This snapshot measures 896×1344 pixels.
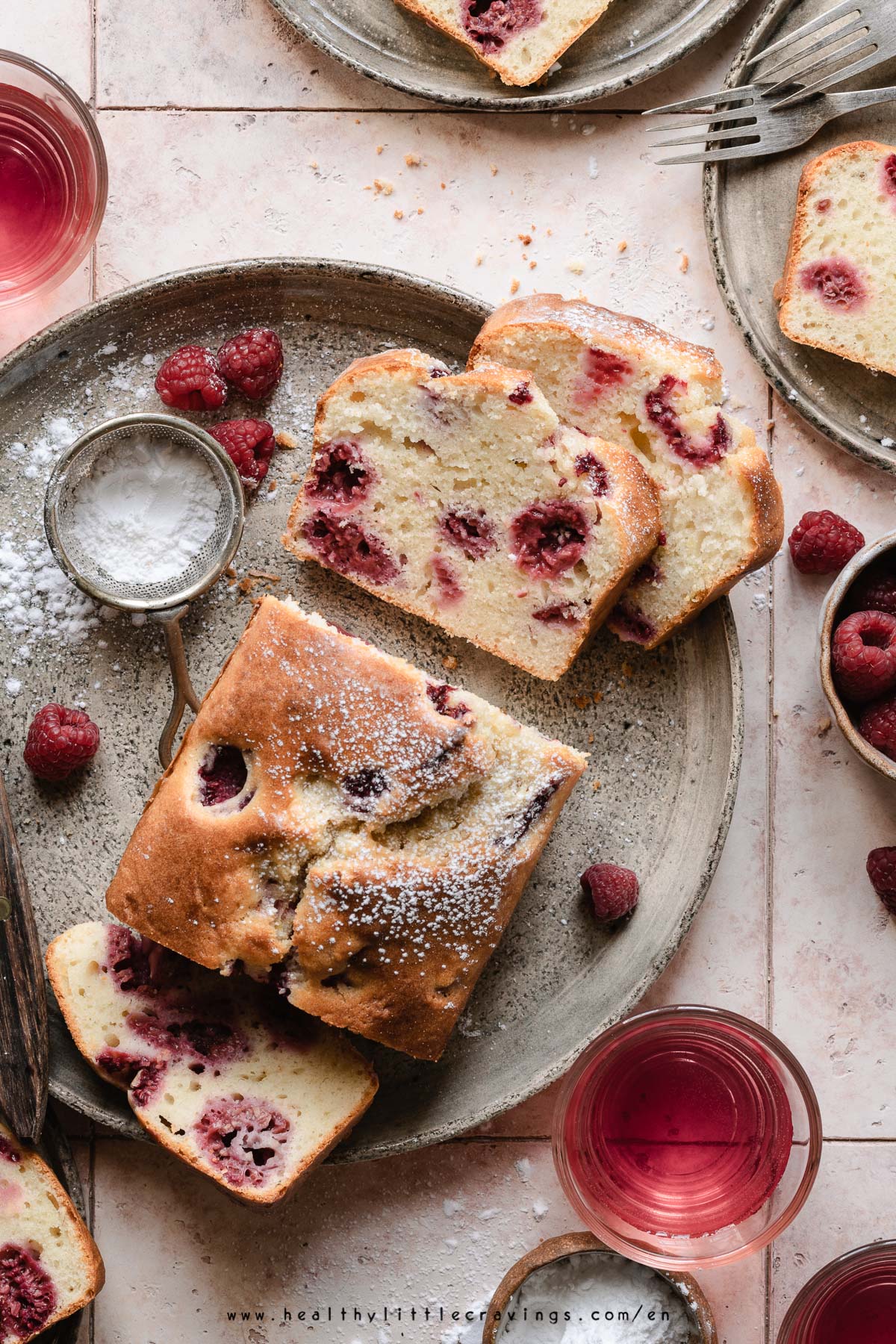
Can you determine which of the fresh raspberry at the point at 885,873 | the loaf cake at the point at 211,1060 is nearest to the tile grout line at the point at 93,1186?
the loaf cake at the point at 211,1060

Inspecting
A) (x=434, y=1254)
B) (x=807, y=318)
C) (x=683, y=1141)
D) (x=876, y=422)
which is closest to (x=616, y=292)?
(x=807, y=318)

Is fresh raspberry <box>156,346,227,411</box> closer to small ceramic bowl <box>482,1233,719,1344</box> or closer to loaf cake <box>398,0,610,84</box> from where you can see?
loaf cake <box>398,0,610,84</box>

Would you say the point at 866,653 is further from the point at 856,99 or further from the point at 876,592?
the point at 856,99

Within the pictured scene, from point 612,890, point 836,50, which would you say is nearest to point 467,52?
point 836,50

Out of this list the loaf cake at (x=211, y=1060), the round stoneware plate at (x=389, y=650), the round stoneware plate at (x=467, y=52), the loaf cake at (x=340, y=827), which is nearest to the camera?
the loaf cake at (x=340, y=827)

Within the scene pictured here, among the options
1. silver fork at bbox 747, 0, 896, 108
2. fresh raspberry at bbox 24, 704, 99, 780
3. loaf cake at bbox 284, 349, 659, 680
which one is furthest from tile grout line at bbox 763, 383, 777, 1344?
fresh raspberry at bbox 24, 704, 99, 780

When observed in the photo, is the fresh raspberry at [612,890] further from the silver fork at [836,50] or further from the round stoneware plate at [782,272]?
the silver fork at [836,50]
